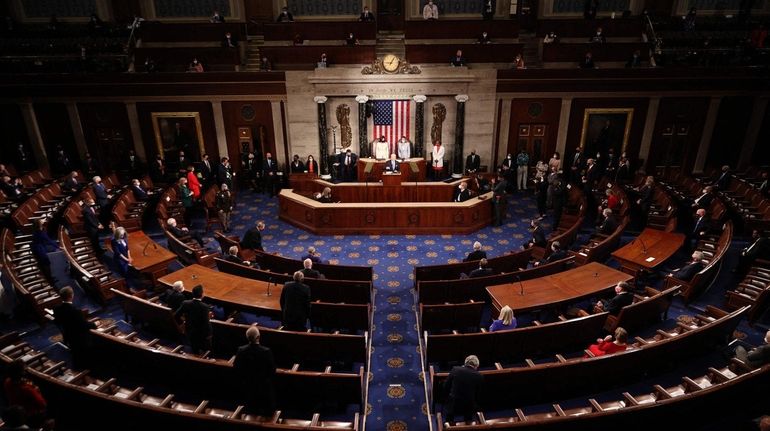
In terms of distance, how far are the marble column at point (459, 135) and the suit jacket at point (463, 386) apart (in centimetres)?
1095

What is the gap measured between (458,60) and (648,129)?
6441 millimetres

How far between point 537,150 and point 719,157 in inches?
230

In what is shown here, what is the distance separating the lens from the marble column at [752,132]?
1427 centimetres

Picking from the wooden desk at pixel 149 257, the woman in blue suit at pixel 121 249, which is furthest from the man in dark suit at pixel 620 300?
the woman in blue suit at pixel 121 249

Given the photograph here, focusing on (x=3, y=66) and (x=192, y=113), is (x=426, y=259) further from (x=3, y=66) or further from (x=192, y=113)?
(x=3, y=66)

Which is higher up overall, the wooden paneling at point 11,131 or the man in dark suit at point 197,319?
the wooden paneling at point 11,131

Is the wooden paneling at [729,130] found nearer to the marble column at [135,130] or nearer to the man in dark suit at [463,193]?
the man in dark suit at [463,193]

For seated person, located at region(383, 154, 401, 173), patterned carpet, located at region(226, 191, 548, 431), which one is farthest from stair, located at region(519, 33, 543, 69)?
seated person, located at region(383, 154, 401, 173)

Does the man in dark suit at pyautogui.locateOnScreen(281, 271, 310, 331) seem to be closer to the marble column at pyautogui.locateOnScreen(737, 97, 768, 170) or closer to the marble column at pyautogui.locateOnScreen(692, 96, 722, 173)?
the marble column at pyautogui.locateOnScreen(692, 96, 722, 173)

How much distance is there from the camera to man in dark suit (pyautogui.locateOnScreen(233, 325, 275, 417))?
174 inches

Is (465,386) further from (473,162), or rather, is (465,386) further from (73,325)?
(473,162)

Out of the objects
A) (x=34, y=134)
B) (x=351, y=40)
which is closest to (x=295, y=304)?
(x=351, y=40)

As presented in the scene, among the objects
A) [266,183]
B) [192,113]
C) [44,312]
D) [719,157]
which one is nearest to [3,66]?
[192,113]

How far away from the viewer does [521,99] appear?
14.5 metres
